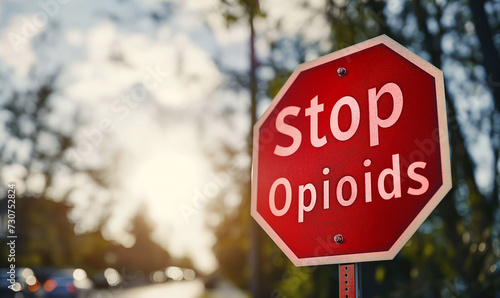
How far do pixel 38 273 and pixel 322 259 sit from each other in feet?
55.4

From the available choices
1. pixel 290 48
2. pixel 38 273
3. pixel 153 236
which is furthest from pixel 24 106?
pixel 153 236

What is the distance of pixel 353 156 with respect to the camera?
1618mm

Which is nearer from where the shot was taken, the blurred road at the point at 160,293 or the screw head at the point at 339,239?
the screw head at the point at 339,239

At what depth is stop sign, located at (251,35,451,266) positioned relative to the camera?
144cm

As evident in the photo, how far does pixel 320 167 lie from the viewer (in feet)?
5.56

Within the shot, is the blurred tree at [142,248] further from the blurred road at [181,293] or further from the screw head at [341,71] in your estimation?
the screw head at [341,71]

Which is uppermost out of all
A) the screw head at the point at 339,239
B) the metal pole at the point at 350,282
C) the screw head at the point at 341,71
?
the screw head at the point at 341,71

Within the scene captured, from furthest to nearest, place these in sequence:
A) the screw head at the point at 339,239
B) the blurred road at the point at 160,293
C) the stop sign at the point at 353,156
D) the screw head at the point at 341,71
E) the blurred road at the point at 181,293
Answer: the blurred road at the point at 160,293 < the blurred road at the point at 181,293 < the screw head at the point at 341,71 < the screw head at the point at 339,239 < the stop sign at the point at 353,156

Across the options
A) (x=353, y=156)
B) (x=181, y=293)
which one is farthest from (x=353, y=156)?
(x=181, y=293)

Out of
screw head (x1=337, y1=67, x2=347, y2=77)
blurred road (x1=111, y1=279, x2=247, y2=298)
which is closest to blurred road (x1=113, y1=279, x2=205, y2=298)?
blurred road (x1=111, y1=279, x2=247, y2=298)

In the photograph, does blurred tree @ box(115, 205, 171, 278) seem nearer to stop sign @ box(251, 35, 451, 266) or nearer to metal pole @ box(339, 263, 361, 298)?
stop sign @ box(251, 35, 451, 266)

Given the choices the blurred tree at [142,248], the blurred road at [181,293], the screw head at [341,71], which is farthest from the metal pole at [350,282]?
the blurred tree at [142,248]

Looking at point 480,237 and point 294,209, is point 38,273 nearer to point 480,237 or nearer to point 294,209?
point 480,237

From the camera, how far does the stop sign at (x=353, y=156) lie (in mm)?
1443
